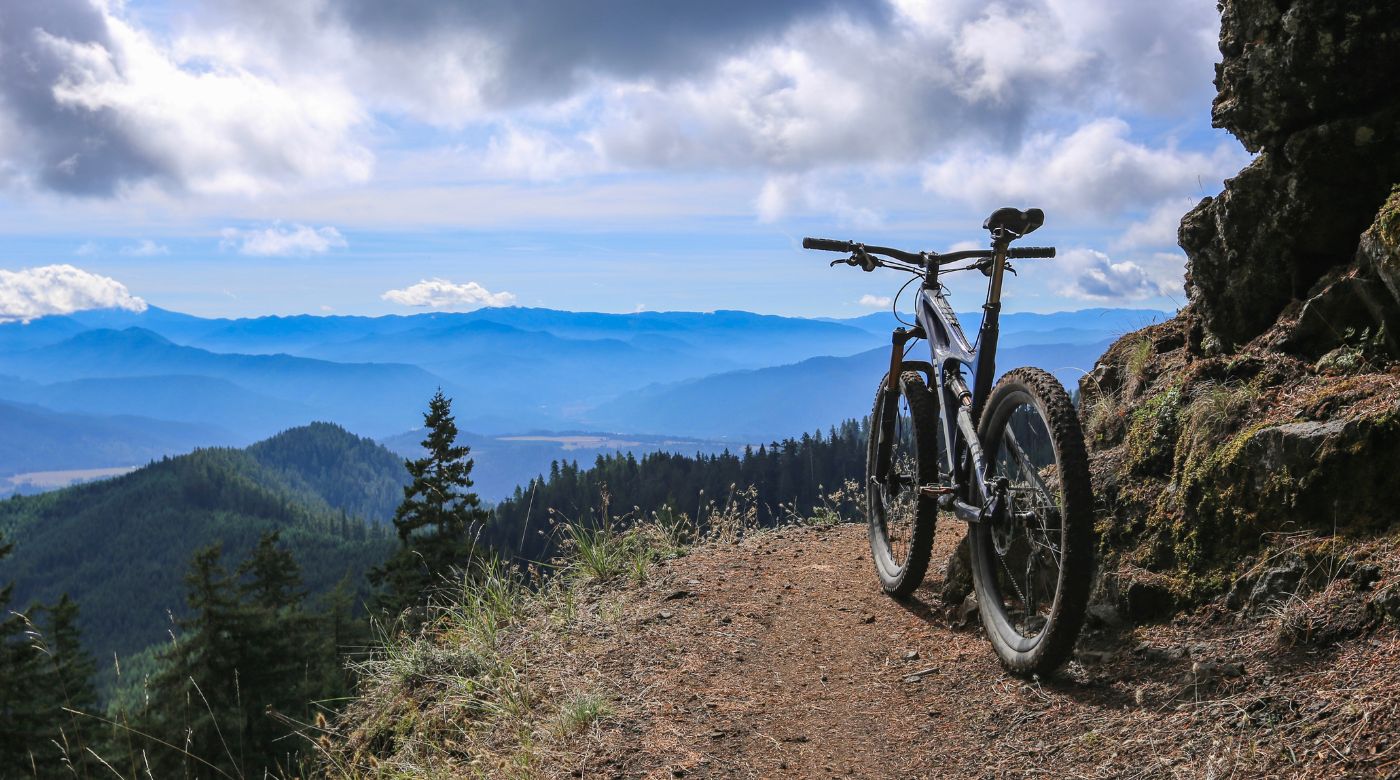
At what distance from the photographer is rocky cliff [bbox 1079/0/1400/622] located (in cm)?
381

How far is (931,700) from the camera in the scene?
4.62 metres

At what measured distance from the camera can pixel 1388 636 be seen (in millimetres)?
3234

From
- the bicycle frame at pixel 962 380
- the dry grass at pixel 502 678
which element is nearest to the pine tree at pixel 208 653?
the dry grass at pixel 502 678

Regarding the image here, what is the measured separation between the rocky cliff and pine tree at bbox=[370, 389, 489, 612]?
958 inches

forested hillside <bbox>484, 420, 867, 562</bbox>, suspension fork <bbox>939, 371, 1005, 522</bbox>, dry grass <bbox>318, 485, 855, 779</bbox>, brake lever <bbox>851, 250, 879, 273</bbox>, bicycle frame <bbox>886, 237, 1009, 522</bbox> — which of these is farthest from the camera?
forested hillside <bbox>484, 420, 867, 562</bbox>

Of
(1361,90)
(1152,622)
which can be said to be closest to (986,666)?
(1152,622)

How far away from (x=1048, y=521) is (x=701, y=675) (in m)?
2.16

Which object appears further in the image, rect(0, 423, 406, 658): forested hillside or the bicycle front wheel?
rect(0, 423, 406, 658): forested hillside

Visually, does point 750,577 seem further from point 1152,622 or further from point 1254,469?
point 1254,469

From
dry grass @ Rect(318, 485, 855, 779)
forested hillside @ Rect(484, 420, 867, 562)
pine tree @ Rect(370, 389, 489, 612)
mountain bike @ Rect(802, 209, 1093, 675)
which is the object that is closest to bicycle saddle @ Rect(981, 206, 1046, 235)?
mountain bike @ Rect(802, 209, 1093, 675)

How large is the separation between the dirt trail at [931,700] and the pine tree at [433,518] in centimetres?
2241

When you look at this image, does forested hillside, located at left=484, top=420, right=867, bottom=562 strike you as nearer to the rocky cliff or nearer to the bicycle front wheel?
the rocky cliff

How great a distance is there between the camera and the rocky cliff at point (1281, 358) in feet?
12.5

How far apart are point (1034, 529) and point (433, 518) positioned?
2656 cm
